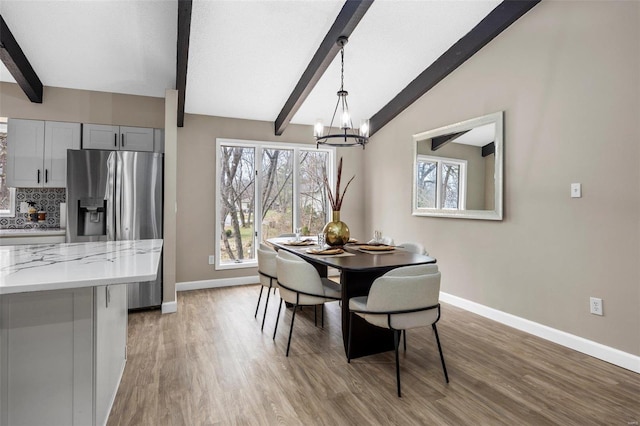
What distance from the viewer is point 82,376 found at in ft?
4.75

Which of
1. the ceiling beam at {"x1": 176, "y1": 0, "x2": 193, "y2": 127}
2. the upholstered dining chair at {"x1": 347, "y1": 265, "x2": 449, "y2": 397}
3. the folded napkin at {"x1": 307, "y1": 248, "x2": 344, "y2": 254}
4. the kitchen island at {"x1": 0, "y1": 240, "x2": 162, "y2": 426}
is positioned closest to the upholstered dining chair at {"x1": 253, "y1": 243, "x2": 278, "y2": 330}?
the folded napkin at {"x1": 307, "y1": 248, "x2": 344, "y2": 254}

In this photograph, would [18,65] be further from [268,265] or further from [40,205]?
[268,265]

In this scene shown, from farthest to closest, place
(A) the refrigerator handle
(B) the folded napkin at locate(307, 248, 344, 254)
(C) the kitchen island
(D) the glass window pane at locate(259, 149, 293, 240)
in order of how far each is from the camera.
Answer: (D) the glass window pane at locate(259, 149, 293, 240)
(A) the refrigerator handle
(B) the folded napkin at locate(307, 248, 344, 254)
(C) the kitchen island

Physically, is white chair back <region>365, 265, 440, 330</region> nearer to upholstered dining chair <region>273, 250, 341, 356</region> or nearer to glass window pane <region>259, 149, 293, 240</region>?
upholstered dining chair <region>273, 250, 341, 356</region>

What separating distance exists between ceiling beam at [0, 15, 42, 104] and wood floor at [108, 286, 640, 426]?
2748 mm

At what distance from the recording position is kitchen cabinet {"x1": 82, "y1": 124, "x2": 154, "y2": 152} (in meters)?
3.94

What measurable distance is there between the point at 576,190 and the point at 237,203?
3.89 metres

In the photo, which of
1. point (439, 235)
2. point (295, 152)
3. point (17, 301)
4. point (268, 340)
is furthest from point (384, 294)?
point (295, 152)

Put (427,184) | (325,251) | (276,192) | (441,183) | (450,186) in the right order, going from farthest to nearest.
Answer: (276,192), (427,184), (441,183), (450,186), (325,251)

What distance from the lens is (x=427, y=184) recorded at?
4.27 metres

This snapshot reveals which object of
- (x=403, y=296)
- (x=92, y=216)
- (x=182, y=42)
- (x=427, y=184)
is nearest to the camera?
(x=403, y=296)

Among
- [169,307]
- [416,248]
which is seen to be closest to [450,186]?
Result: [416,248]

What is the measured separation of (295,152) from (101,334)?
3988 mm

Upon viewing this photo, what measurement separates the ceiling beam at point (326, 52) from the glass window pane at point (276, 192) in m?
0.58
